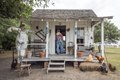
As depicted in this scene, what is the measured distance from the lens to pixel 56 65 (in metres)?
14.3

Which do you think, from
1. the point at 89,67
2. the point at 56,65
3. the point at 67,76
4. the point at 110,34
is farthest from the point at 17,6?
the point at 110,34

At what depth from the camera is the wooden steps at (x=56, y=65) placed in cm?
1313

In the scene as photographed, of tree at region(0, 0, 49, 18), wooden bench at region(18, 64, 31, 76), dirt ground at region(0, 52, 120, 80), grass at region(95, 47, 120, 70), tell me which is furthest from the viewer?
grass at region(95, 47, 120, 70)

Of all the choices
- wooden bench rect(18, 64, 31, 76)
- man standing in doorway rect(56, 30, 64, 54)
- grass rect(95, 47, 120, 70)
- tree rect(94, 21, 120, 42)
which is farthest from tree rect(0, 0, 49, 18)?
tree rect(94, 21, 120, 42)

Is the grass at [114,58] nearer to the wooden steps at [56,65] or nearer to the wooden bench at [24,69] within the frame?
the wooden steps at [56,65]

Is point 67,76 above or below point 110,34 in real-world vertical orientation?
below

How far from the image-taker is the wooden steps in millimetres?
13127

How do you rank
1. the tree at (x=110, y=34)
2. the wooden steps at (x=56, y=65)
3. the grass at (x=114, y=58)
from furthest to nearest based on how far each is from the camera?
the tree at (x=110, y=34) → the grass at (x=114, y=58) → the wooden steps at (x=56, y=65)

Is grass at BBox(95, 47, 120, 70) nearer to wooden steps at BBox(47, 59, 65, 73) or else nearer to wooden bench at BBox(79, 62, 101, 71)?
wooden bench at BBox(79, 62, 101, 71)

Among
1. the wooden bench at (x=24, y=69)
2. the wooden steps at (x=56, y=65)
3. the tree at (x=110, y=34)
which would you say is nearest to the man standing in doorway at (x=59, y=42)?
the wooden steps at (x=56, y=65)

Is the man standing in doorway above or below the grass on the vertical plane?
above

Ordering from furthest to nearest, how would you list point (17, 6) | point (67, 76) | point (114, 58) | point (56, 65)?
point (114, 58) < point (17, 6) < point (56, 65) < point (67, 76)

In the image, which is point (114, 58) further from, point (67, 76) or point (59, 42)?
point (67, 76)

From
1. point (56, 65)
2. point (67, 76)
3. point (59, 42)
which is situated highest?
point (59, 42)
